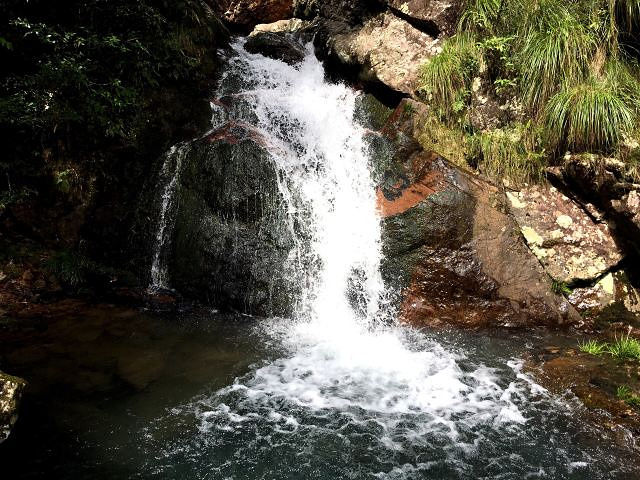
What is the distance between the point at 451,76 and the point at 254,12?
7081 mm

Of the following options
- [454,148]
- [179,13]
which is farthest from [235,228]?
[179,13]

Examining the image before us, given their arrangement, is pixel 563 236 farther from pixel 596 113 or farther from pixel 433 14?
pixel 433 14

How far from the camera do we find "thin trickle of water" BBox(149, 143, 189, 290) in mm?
6680

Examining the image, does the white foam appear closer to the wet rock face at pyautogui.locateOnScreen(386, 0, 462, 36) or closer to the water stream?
the water stream

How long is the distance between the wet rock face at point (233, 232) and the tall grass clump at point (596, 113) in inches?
167

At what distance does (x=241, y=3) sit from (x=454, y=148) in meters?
7.92

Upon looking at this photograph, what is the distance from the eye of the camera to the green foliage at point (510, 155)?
6.81 m

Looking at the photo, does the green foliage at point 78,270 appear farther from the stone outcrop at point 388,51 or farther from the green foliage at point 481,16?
the green foliage at point 481,16

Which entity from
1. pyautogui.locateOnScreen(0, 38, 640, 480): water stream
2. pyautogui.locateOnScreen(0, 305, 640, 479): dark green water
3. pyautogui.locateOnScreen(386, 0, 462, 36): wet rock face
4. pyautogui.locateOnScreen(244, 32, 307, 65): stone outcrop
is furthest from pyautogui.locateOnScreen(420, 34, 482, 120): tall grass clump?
pyautogui.locateOnScreen(0, 305, 640, 479): dark green water

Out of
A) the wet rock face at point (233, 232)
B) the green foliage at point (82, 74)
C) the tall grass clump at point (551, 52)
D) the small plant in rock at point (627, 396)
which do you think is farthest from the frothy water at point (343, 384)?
the tall grass clump at point (551, 52)

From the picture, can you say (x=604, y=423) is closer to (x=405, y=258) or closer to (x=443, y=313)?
(x=443, y=313)

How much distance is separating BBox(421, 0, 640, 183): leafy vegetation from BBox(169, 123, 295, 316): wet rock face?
10.6 ft

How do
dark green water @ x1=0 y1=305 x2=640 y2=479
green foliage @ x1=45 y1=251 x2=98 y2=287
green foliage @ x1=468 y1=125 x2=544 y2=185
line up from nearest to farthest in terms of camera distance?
1. dark green water @ x1=0 y1=305 x2=640 y2=479
2. green foliage @ x1=45 y1=251 x2=98 y2=287
3. green foliage @ x1=468 y1=125 x2=544 y2=185

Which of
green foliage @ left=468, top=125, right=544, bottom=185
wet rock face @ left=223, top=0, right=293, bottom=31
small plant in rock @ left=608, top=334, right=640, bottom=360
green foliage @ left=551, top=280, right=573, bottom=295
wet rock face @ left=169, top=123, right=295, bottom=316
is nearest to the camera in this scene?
small plant in rock @ left=608, top=334, right=640, bottom=360
